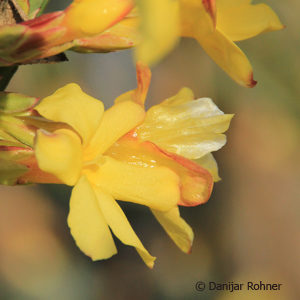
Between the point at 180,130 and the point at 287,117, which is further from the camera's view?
the point at 287,117

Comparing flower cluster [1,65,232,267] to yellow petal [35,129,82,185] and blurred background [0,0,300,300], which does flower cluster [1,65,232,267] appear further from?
blurred background [0,0,300,300]

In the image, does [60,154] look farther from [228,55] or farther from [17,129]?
[228,55]

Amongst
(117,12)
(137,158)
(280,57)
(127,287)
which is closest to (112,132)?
(137,158)

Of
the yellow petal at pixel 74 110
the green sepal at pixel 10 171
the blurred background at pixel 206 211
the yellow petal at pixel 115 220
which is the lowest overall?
the blurred background at pixel 206 211

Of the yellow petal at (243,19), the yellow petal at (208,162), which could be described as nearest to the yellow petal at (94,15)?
the yellow petal at (243,19)

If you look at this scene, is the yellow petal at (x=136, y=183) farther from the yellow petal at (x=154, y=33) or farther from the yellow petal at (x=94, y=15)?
the yellow petal at (x=154, y=33)

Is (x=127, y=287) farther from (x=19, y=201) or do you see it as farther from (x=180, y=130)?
(x=180, y=130)

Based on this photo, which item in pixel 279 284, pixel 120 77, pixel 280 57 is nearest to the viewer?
pixel 280 57
